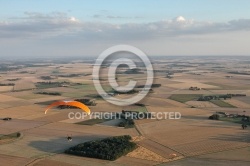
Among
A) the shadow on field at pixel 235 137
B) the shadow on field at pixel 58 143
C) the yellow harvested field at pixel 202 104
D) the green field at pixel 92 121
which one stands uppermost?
the yellow harvested field at pixel 202 104

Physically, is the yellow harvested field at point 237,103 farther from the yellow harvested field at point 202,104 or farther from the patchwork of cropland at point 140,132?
the yellow harvested field at point 202,104

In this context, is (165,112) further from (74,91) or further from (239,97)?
(74,91)

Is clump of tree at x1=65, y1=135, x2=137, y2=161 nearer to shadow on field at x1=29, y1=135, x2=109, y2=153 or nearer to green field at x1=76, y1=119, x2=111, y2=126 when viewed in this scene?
shadow on field at x1=29, y1=135, x2=109, y2=153

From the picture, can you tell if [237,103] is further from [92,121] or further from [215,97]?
[92,121]

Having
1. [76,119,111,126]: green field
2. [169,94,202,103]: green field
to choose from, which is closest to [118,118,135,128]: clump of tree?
[76,119,111,126]: green field

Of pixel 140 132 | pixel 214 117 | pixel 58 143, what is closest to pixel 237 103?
pixel 214 117

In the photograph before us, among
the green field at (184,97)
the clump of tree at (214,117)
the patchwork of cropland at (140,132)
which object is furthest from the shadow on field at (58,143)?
the green field at (184,97)
